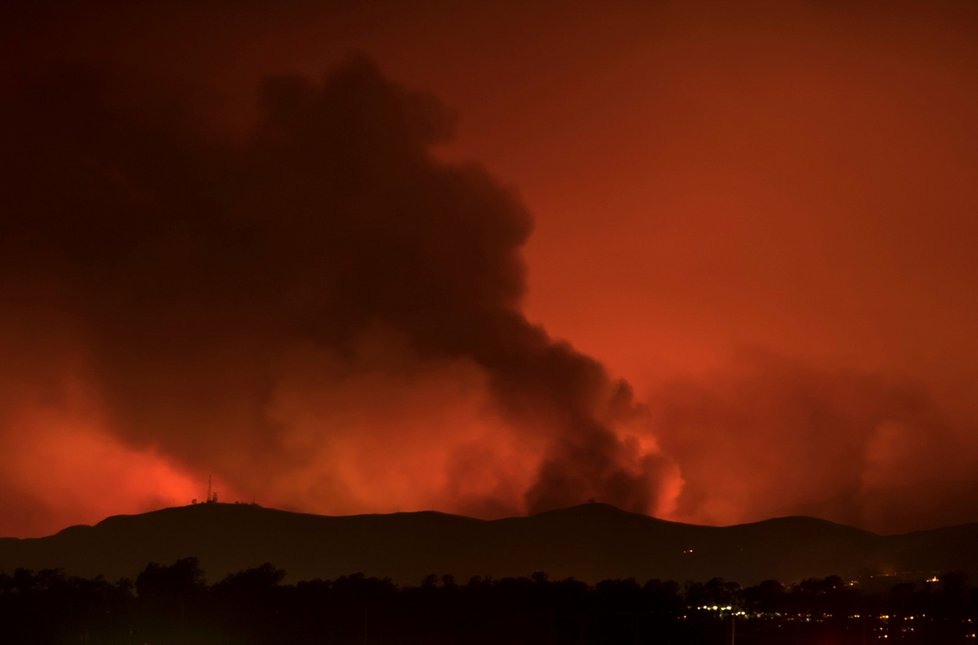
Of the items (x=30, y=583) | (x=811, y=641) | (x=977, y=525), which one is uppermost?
(x=977, y=525)

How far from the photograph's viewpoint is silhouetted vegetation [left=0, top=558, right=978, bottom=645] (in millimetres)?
74188

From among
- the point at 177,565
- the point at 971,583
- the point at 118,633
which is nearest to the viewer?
the point at 118,633

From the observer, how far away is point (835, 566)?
196000mm

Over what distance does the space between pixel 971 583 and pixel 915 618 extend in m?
87.5

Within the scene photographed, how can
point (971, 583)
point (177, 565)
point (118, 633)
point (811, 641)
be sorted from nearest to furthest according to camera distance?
point (811, 641)
point (118, 633)
point (177, 565)
point (971, 583)

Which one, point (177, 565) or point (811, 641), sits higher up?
point (177, 565)

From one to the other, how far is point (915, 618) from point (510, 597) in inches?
979

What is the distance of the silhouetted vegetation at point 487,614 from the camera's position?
74.2 meters

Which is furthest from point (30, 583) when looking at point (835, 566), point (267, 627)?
point (835, 566)

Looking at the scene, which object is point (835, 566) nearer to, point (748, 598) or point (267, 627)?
point (748, 598)

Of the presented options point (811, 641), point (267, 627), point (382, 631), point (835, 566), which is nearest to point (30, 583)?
point (267, 627)

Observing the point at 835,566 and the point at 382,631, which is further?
the point at 835,566

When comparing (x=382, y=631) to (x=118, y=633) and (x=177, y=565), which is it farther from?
(x=177, y=565)

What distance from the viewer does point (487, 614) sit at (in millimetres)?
77812
